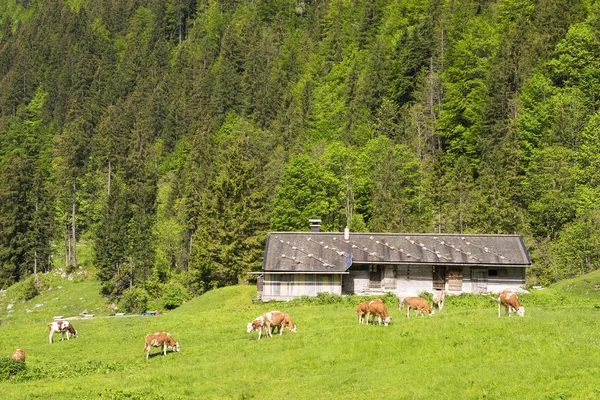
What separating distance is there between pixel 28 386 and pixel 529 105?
74417 millimetres

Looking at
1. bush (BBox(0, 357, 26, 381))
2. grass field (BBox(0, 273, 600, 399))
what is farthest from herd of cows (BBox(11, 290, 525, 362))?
bush (BBox(0, 357, 26, 381))

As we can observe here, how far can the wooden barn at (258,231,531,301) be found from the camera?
5472cm

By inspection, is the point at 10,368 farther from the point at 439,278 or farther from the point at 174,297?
the point at 174,297

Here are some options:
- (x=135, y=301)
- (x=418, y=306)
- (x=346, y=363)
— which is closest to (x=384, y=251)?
(x=418, y=306)

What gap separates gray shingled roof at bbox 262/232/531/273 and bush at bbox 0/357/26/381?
25.3 metres

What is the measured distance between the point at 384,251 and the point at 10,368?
32.7 m

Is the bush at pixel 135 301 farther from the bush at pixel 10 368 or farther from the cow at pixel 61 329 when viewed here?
the bush at pixel 10 368

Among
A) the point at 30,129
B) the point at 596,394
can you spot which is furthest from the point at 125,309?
the point at 30,129

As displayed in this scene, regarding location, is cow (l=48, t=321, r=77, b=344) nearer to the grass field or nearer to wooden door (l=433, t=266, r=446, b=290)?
the grass field

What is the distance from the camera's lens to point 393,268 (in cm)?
5559

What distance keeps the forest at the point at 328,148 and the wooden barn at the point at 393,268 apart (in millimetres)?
12272

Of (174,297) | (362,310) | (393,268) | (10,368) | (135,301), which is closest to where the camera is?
(10,368)

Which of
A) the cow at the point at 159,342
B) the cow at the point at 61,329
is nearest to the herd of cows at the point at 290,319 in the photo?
the cow at the point at 159,342

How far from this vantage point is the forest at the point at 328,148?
74.2 m
